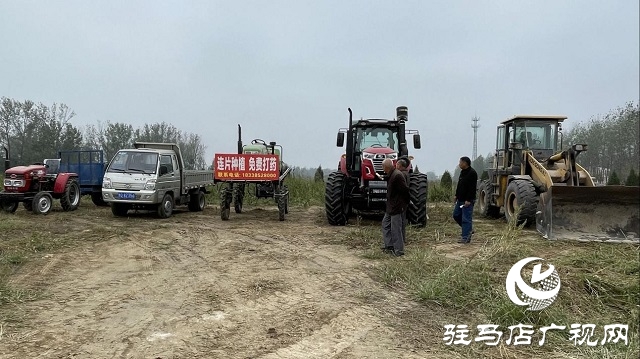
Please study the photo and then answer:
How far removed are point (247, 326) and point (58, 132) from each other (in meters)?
39.9

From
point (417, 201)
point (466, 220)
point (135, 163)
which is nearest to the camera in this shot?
point (466, 220)

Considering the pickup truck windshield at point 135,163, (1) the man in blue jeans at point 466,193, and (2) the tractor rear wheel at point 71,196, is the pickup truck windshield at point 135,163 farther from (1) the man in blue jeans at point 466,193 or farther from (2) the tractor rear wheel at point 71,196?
(1) the man in blue jeans at point 466,193

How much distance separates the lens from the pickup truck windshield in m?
11.6

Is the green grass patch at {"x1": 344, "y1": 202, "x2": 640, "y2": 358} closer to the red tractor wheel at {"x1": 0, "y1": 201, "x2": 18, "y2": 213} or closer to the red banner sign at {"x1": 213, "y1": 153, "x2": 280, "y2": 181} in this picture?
the red banner sign at {"x1": 213, "y1": 153, "x2": 280, "y2": 181}

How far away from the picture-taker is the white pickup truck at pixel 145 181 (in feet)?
37.2

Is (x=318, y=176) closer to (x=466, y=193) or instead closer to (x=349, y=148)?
(x=349, y=148)

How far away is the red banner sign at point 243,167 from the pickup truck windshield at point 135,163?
1.79 m

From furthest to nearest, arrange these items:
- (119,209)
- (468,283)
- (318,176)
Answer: (318,176) < (119,209) < (468,283)

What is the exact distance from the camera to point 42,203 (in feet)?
40.7

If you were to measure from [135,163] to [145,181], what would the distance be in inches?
27.6

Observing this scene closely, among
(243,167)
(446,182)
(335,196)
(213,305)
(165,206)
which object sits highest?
(243,167)

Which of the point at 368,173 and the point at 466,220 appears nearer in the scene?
the point at 466,220

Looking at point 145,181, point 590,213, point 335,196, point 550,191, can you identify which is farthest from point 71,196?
point 590,213

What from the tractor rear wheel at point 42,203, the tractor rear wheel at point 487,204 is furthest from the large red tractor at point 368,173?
the tractor rear wheel at point 42,203
